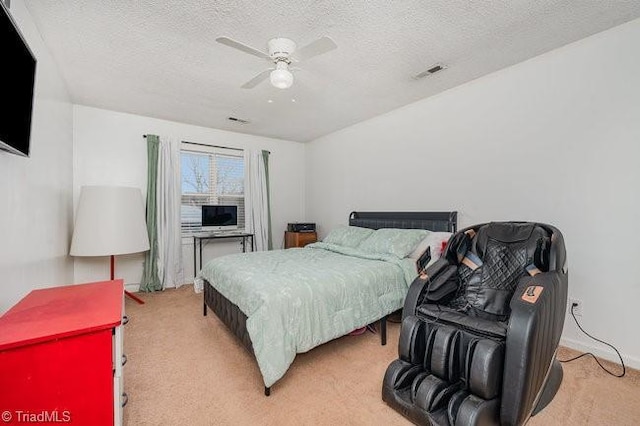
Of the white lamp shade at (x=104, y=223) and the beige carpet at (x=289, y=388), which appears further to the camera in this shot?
the white lamp shade at (x=104, y=223)

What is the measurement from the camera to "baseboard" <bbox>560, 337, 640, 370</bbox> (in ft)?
7.16

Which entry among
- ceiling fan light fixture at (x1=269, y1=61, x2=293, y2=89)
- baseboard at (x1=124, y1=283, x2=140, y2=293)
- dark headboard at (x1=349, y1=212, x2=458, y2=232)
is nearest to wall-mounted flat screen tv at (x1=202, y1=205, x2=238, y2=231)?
baseboard at (x1=124, y1=283, x2=140, y2=293)

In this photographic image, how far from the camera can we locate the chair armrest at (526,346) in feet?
4.72

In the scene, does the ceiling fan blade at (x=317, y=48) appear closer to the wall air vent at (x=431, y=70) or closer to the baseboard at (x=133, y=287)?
the wall air vent at (x=431, y=70)

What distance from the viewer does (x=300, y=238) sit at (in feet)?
16.9

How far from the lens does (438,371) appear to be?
171 centimetres

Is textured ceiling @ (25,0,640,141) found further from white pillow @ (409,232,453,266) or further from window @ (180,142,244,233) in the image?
white pillow @ (409,232,453,266)

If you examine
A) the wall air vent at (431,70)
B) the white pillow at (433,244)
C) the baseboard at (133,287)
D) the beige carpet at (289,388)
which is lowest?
the beige carpet at (289,388)

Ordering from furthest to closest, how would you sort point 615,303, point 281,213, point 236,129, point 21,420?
point 281,213 → point 236,129 → point 615,303 → point 21,420

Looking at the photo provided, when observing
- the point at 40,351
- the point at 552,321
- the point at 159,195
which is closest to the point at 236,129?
the point at 159,195

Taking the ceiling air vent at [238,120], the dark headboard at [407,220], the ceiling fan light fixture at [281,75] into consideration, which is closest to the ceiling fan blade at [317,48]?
the ceiling fan light fixture at [281,75]

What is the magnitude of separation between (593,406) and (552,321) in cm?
70

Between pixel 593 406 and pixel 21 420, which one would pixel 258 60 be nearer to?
pixel 21 420

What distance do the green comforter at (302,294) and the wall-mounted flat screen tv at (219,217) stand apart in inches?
70.3
